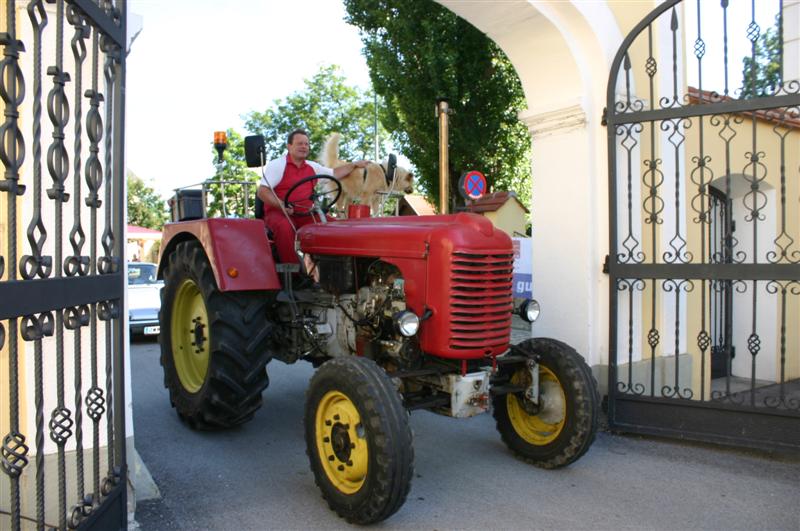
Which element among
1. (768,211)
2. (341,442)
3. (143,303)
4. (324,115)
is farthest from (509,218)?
(324,115)

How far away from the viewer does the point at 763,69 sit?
4539mm

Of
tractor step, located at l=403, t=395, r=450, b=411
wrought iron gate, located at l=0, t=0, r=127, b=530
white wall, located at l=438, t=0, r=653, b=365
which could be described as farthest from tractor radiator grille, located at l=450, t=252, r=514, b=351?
white wall, located at l=438, t=0, r=653, b=365

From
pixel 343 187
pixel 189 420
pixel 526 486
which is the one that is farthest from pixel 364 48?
pixel 526 486

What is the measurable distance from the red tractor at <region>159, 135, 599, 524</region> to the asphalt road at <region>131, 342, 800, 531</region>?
22 cm

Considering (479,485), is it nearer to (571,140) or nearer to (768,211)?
(571,140)

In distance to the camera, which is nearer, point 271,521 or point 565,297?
point 271,521

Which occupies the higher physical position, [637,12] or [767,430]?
[637,12]

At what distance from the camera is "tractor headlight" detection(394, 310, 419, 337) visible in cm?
338

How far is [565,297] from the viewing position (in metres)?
5.51

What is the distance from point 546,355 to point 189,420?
2.74 meters

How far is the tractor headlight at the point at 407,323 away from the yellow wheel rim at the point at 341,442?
46cm

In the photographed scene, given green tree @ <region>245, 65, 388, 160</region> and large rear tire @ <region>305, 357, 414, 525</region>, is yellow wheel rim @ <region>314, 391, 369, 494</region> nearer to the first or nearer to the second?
large rear tire @ <region>305, 357, 414, 525</region>

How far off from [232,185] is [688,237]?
4785mm

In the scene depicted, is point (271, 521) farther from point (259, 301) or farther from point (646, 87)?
point (646, 87)
